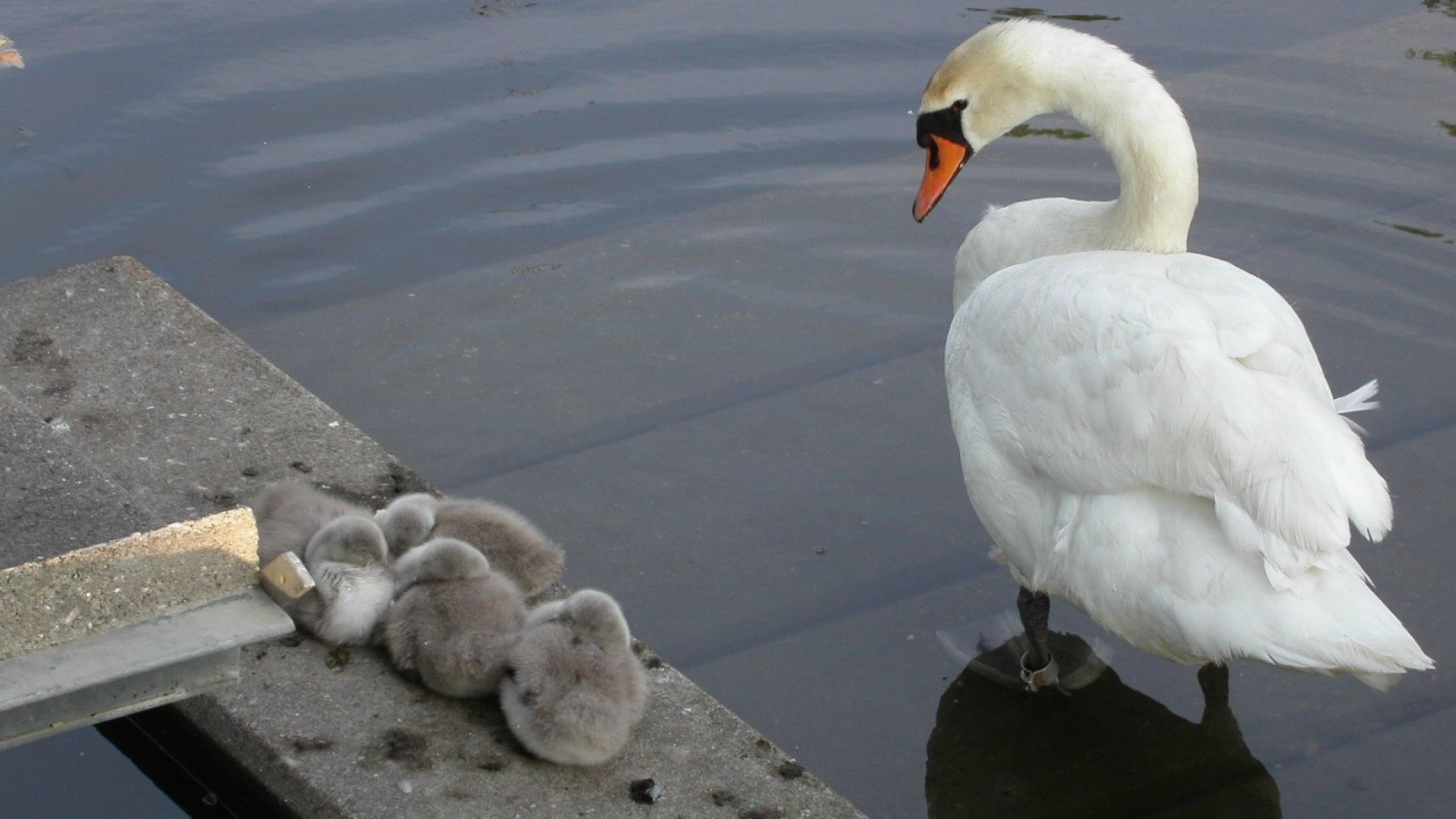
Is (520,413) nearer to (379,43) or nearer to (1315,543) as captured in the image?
(1315,543)

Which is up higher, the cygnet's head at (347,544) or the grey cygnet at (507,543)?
the cygnet's head at (347,544)

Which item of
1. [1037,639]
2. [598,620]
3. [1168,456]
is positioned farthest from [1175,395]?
[598,620]

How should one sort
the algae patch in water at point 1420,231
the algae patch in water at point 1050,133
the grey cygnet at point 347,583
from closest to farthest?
the grey cygnet at point 347,583
the algae patch in water at point 1420,231
the algae patch in water at point 1050,133

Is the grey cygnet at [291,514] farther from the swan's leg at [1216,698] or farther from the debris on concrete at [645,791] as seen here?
the swan's leg at [1216,698]

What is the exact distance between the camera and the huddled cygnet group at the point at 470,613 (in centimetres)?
337

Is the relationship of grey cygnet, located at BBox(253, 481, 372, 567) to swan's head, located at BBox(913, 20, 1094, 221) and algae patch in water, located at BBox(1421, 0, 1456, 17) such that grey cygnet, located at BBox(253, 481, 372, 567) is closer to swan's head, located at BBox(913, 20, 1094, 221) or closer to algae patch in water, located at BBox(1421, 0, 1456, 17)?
swan's head, located at BBox(913, 20, 1094, 221)

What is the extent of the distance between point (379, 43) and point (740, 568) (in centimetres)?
431

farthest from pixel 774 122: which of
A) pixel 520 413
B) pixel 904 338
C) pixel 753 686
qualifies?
pixel 753 686

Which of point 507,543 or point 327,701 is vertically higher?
point 507,543

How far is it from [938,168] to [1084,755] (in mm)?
1808

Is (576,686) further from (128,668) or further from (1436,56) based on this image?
(1436,56)

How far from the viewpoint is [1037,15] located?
26.6 feet

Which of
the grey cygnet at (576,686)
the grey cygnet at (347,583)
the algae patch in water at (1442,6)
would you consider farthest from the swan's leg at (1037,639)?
the algae patch in water at (1442,6)

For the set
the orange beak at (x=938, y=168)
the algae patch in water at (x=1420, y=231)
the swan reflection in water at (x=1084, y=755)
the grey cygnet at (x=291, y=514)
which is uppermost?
the orange beak at (x=938, y=168)
